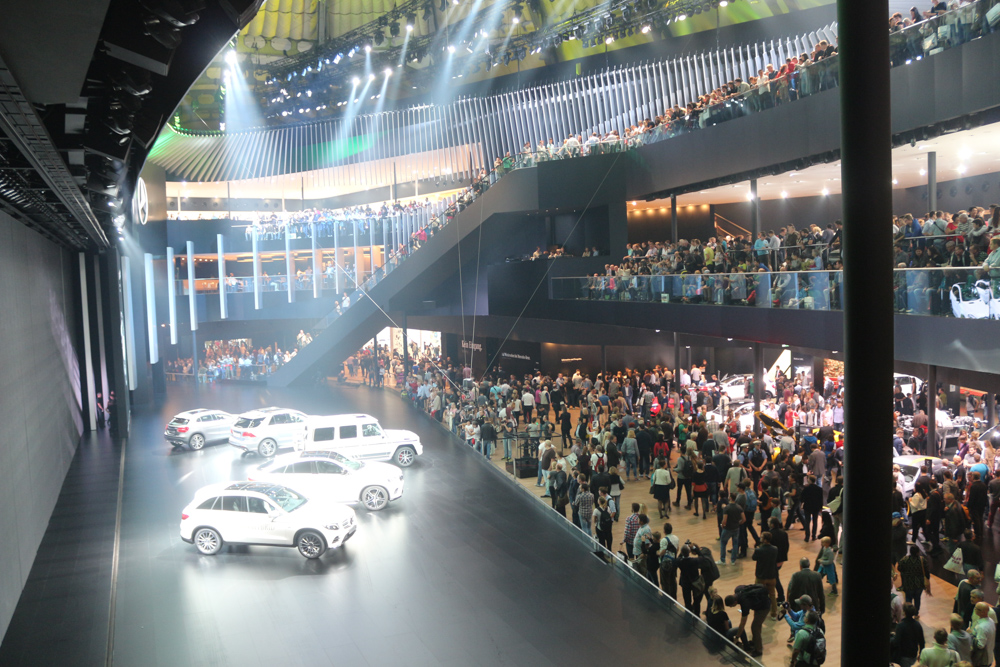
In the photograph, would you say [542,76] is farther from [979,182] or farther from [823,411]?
[823,411]

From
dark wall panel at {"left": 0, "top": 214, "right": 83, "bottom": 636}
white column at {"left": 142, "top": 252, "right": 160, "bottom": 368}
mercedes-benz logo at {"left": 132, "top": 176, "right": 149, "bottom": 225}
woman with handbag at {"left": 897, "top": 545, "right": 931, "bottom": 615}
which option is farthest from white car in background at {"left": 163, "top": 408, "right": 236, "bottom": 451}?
woman with handbag at {"left": 897, "top": 545, "right": 931, "bottom": 615}

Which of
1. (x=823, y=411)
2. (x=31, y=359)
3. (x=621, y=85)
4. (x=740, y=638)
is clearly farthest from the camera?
(x=621, y=85)

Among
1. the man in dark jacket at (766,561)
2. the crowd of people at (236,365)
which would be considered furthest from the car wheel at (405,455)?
the crowd of people at (236,365)

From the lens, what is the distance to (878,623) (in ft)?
7.08

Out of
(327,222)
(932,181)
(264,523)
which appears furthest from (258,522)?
(327,222)

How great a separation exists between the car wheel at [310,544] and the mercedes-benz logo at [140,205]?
2000 cm

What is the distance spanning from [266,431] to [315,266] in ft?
59.1

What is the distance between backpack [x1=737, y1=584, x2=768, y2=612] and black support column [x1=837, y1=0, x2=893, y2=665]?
6.91 meters

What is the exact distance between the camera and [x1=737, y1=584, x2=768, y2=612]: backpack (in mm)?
8531

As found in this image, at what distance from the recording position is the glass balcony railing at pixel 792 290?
32.9 feet

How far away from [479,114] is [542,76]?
381 cm

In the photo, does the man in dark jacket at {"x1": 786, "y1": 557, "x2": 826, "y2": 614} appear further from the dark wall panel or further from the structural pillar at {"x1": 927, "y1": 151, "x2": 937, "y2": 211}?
the dark wall panel

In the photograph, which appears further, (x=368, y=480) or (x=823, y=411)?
(x=823, y=411)

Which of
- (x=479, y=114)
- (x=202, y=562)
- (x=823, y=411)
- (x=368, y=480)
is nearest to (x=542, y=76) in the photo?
(x=479, y=114)
